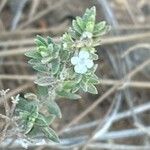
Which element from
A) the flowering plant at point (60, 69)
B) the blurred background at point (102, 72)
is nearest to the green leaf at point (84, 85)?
the flowering plant at point (60, 69)

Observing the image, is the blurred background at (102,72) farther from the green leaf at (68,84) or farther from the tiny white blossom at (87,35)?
the tiny white blossom at (87,35)

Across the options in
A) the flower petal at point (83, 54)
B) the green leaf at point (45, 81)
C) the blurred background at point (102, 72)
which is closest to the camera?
the flower petal at point (83, 54)

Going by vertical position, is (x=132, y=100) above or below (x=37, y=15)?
below

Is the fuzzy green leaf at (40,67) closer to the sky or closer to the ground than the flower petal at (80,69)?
closer to the sky

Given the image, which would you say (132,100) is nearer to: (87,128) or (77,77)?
(87,128)

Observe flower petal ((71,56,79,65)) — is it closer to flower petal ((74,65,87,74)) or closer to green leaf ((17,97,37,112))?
flower petal ((74,65,87,74))

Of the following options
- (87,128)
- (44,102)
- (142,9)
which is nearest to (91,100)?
(87,128)

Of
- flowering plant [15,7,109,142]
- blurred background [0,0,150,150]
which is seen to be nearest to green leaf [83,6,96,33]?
flowering plant [15,7,109,142]

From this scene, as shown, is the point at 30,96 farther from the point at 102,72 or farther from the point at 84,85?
the point at 102,72
